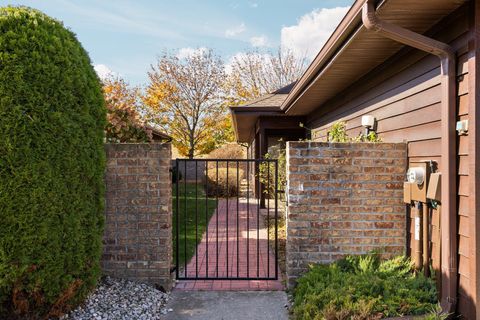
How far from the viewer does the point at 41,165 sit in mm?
2787

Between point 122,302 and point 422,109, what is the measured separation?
330 cm

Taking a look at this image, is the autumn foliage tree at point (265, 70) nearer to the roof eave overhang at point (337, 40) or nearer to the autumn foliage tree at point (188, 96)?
the autumn foliage tree at point (188, 96)

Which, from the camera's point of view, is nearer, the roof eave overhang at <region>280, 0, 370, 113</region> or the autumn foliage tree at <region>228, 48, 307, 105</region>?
the roof eave overhang at <region>280, 0, 370, 113</region>

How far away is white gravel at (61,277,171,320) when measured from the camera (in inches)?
131

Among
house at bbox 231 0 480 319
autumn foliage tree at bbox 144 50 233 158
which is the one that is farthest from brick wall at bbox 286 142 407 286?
autumn foliage tree at bbox 144 50 233 158

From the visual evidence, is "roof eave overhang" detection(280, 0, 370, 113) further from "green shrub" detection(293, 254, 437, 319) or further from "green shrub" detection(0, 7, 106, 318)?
"green shrub" detection(0, 7, 106, 318)

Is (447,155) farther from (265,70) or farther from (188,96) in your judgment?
(265,70)

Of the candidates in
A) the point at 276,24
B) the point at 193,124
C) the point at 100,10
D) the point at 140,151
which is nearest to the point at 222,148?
the point at 193,124

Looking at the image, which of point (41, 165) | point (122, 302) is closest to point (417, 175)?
point (122, 302)

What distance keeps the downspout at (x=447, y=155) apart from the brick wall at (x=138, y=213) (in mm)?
2447

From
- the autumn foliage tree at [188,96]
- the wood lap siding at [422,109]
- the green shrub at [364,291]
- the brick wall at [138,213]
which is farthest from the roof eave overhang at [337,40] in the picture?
the autumn foliage tree at [188,96]

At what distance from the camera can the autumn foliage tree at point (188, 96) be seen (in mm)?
20516

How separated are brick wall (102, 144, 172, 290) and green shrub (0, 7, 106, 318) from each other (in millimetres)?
714

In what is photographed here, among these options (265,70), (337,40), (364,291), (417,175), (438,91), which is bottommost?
(364,291)
